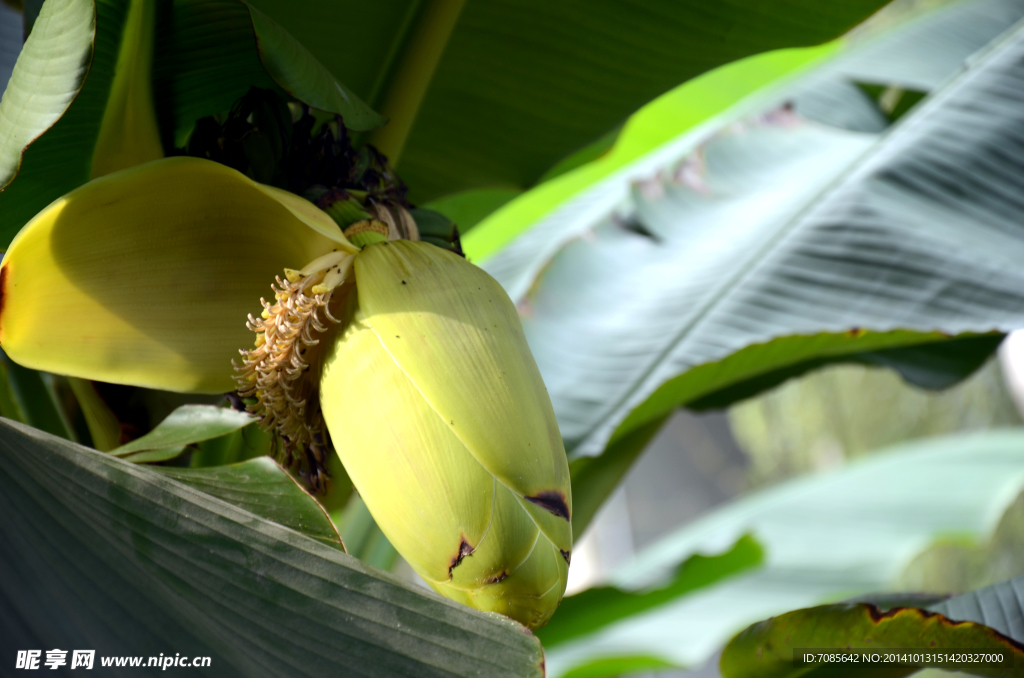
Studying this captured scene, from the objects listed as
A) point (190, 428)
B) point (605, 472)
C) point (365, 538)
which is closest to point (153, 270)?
point (190, 428)

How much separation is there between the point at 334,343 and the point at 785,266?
0.45 metres

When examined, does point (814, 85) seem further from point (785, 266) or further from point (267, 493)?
point (267, 493)

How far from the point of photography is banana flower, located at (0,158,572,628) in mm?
201

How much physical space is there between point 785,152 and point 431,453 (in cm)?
72

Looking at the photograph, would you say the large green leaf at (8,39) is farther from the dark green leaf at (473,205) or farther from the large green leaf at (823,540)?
the large green leaf at (823,540)

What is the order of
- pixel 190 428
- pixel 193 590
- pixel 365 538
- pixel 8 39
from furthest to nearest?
1. pixel 365 538
2. pixel 8 39
3. pixel 190 428
4. pixel 193 590

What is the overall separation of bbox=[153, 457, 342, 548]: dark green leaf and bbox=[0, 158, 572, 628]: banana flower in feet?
0.06

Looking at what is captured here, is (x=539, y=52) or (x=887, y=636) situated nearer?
(x=887, y=636)

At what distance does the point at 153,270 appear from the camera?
26cm

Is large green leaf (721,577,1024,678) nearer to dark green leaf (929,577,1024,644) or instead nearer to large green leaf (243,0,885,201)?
dark green leaf (929,577,1024,644)

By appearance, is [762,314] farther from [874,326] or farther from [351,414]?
[351,414]

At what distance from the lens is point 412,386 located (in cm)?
21

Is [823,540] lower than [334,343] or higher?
lower

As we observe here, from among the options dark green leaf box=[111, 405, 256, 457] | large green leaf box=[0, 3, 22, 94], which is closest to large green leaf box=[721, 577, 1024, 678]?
dark green leaf box=[111, 405, 256, 457]
